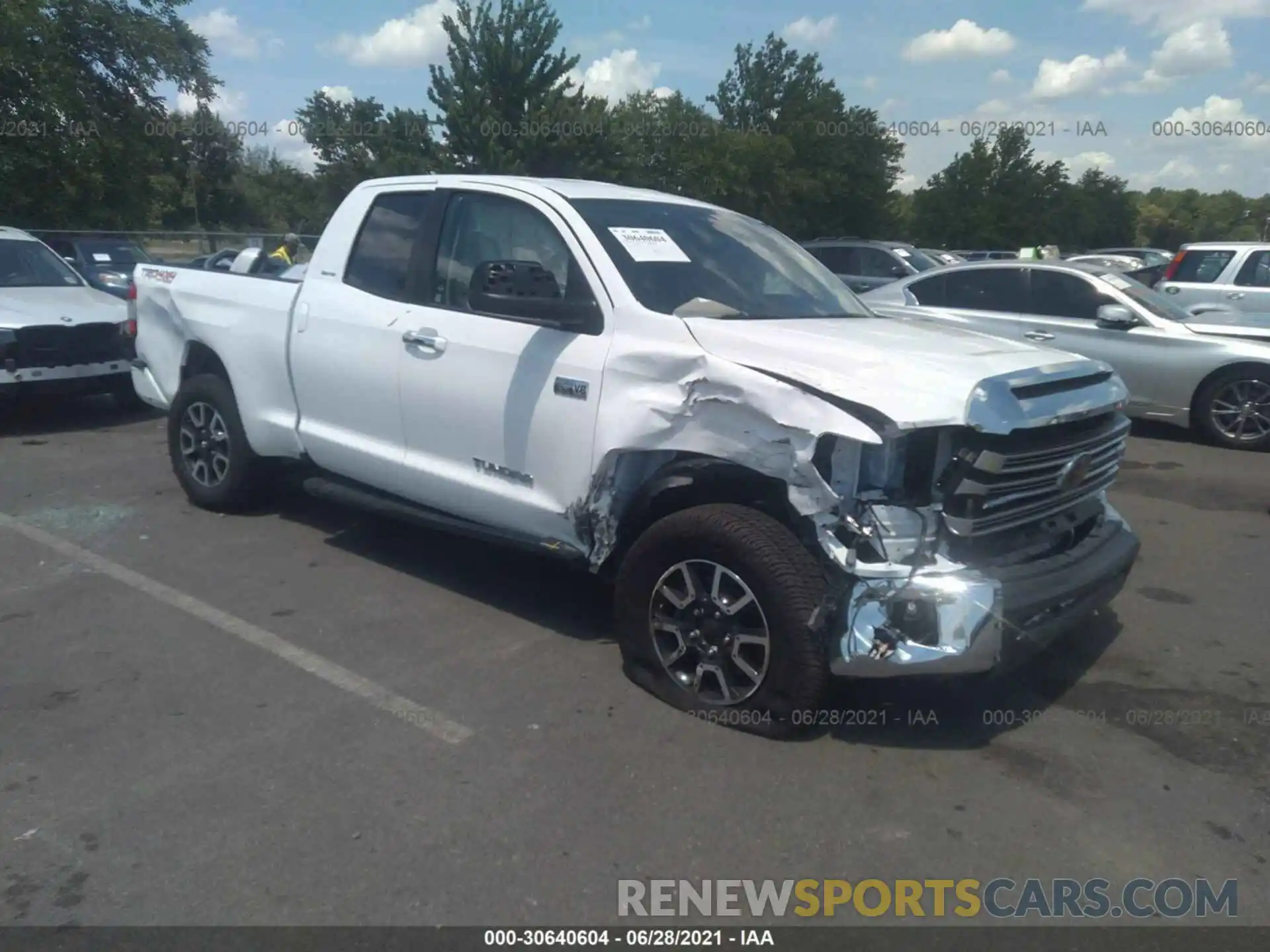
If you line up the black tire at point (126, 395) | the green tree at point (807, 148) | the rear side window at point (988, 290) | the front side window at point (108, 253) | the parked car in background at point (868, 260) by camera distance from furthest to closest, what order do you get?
the green tree at point (807, 148)
the parked car in background at point (868, 260)
the front side window at point (108, 253)
the rear side window at point (988, 290)
the black tire at point (126, 395)

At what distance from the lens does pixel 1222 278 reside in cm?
1363

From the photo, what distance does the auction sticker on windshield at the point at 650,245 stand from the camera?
4.70 meters

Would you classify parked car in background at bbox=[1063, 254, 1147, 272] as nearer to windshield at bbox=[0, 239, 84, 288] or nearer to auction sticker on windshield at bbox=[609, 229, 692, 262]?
windshield at bbox=[0, 239, 84, 288]

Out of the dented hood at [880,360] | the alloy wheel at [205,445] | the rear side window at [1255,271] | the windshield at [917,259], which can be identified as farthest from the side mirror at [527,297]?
the windshield at [917,259]

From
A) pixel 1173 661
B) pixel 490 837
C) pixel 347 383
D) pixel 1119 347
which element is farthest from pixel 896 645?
pixel 1119 347

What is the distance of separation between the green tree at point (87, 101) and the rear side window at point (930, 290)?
18.2 meters

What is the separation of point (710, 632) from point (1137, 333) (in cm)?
745

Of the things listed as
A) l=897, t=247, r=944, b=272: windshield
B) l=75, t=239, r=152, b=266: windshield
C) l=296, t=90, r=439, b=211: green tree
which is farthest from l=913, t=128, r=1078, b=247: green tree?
l=75, t=239, r=152, b=266: windshield

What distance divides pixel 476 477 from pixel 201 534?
2417 mm

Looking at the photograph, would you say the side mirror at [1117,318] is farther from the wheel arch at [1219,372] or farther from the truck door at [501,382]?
the truck door at [501,382]

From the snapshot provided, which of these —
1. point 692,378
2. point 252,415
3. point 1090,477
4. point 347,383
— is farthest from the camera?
point 252,415

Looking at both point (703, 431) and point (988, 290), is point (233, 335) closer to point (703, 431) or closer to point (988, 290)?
point (703, 431)

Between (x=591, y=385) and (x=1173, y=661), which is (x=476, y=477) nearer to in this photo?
(x=591, y=385)

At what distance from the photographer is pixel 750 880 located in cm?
321
